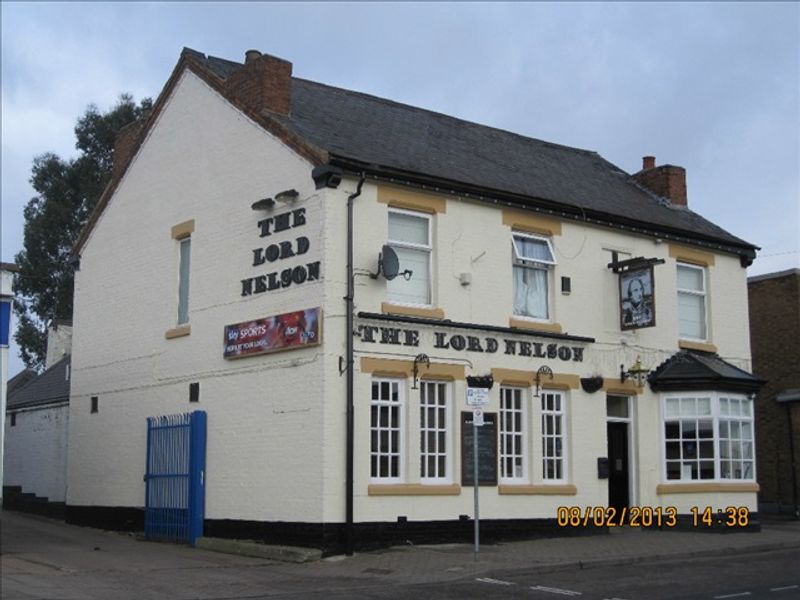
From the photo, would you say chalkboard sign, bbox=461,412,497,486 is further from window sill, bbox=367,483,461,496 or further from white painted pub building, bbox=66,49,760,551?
window sill, bbox=367,483,461,496

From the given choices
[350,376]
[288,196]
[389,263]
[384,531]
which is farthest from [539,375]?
[288,196]

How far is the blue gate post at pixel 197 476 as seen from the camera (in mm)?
19594

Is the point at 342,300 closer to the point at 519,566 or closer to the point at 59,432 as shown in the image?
the point at 519,566

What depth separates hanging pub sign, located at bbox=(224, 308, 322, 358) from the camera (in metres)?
17.6

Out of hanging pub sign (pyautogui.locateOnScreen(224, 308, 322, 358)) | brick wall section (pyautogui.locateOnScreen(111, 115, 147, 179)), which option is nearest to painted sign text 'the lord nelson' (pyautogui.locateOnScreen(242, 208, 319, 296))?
hanging pub sign (pyautogui.locateOnScreen(224, 308, 322, 358))

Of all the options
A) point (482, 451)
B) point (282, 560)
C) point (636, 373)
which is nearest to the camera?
point (282, 560)

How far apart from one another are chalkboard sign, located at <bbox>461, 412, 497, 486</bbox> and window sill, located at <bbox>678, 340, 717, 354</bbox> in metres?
5.95

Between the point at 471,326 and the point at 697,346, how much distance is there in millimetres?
6867

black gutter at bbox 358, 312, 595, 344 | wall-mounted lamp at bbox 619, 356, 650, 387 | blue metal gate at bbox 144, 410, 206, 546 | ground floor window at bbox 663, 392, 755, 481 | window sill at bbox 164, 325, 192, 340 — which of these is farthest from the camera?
ground floor window at bbox 663, 392, 755, 481

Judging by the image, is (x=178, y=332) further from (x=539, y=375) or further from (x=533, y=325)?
(x=539, y=375)

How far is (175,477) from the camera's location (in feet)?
66.7

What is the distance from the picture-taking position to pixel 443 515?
18422 mm

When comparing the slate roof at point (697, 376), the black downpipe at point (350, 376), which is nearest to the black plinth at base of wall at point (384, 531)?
the black downpipe at point (350, 376)
